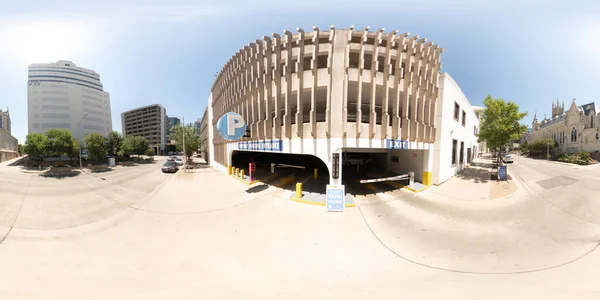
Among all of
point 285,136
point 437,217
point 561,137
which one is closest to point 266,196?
point 285,136

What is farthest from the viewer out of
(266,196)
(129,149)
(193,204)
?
(129,149)

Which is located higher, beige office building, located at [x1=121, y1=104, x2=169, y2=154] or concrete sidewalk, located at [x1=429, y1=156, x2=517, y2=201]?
beige office building, located at [x1=121, y1=104, x2=169, y2=154]

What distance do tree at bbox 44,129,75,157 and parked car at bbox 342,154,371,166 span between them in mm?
31925

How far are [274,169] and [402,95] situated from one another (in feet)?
44.9

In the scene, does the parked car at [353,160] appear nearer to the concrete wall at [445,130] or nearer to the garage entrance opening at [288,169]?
the garage entrance opening at [288,169]

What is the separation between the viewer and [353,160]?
23.0 metres

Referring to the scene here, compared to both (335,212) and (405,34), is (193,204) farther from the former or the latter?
(405,34)

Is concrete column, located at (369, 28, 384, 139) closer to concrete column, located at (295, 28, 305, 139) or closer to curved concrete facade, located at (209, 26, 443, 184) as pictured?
curved concrete facade, located at (209, 26, 443, 184)

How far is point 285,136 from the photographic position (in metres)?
12.8

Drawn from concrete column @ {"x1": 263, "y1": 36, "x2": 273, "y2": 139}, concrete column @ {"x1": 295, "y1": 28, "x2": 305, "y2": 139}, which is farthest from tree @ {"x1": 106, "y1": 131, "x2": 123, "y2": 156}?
concrete column @ {"x1": 295, "y1": 28, "x2": 305, "y2": 139}

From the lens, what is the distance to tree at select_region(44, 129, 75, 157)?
20.4 metres

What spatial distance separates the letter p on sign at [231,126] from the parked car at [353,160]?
511 inches

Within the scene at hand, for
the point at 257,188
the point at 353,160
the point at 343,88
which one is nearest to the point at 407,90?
the point at 343,88

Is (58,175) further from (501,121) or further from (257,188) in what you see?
(501,121)
